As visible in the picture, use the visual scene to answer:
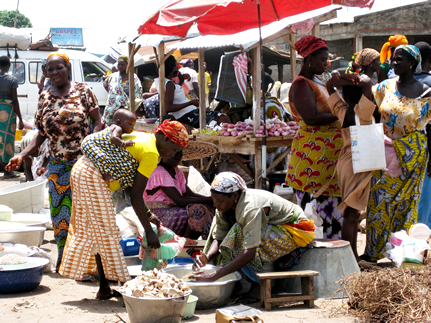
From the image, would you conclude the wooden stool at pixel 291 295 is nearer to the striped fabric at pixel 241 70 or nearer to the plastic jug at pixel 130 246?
the plastic jug at pixel 130 246

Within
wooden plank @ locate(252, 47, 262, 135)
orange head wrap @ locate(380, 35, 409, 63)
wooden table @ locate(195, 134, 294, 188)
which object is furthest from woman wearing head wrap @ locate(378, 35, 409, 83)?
wooden plank @ locate(252, 47, 262, 135)

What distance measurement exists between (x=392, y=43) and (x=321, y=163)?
2459 mm

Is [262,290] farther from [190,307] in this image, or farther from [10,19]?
[10,19]

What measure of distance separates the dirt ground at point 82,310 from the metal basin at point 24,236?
2.84 ft

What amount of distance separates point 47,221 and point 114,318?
2.62m

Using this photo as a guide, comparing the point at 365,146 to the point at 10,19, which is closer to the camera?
the point at 365,146

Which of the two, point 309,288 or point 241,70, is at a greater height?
point 241,70

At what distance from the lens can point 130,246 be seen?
4.62 metres

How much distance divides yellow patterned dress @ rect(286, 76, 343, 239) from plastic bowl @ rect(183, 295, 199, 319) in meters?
1.61

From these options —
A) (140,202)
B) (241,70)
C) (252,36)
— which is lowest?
(140,202)

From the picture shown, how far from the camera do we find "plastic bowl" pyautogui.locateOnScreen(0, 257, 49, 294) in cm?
382

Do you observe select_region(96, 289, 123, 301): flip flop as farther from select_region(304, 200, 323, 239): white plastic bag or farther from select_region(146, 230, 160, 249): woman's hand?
select_region(304, 200, 323, 239): white plastic bag

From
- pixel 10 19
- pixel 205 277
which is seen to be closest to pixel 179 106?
pixel 205 277

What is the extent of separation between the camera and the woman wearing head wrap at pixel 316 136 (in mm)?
4477
